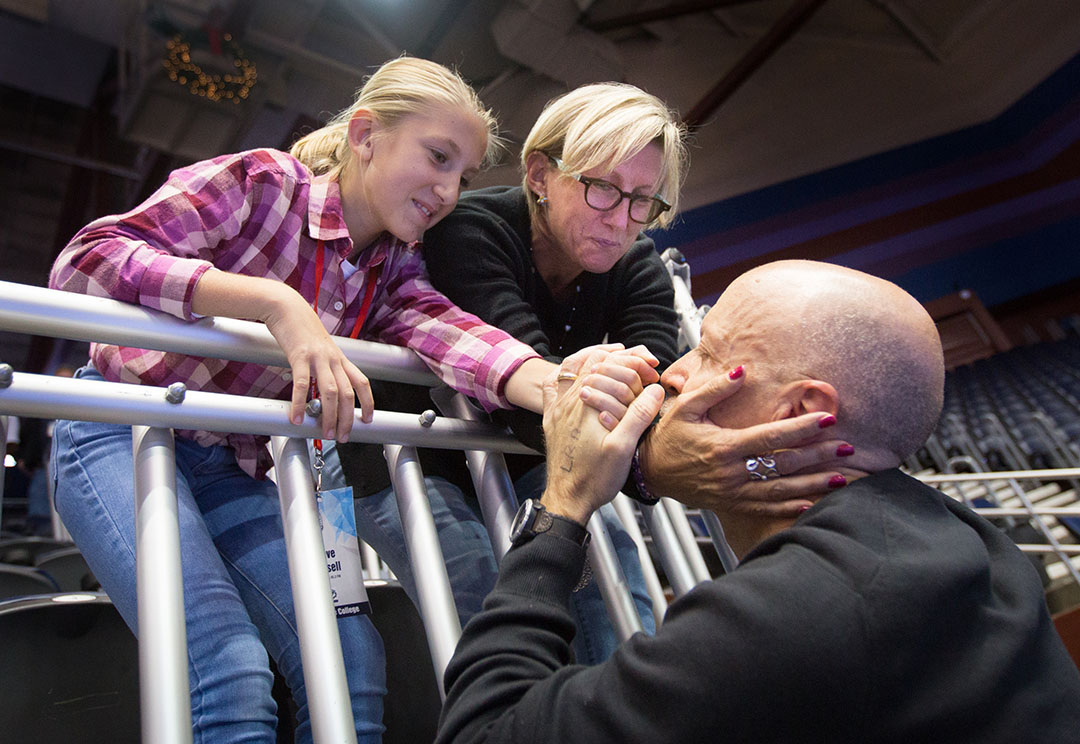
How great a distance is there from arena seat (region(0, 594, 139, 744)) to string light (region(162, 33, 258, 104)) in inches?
207

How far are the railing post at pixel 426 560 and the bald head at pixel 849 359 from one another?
1.39ft

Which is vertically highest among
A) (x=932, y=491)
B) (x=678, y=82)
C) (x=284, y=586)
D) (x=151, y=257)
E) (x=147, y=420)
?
(x=678, y=82)

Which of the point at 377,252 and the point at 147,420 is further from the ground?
the point at 377,252

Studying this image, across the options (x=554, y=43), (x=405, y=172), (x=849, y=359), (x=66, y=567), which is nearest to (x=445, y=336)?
(x=405, y=172)

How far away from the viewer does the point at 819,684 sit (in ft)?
2.01

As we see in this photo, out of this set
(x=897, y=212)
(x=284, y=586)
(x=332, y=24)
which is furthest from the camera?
(x=897, y=212)

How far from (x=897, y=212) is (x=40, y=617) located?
1102cm

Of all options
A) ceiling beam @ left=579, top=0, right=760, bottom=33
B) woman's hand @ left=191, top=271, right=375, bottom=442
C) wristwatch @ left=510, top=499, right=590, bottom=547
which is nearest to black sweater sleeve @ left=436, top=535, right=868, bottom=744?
wristwatch @ left=510, top=499, right=590, bottom=547

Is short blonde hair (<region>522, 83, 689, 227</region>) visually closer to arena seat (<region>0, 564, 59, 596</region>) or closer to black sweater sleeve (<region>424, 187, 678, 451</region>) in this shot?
black sweater sleeve (<region>424, 187, 678, 451</region>)

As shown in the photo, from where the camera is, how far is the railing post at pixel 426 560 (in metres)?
0.98

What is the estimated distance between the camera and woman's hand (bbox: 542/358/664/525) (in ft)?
2.94

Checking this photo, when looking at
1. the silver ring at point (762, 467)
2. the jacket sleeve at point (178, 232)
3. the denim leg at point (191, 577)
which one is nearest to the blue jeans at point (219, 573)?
the denim leg at point (191, 577)

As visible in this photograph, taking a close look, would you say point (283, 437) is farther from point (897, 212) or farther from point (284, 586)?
point (897, 212)

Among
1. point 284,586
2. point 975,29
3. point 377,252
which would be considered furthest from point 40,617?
point 975,29
